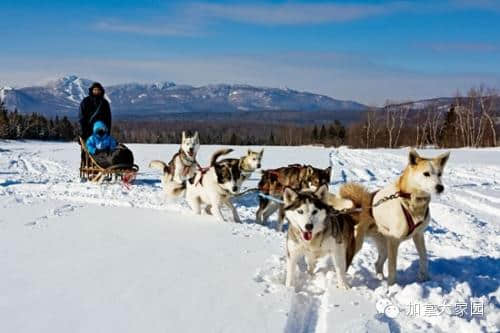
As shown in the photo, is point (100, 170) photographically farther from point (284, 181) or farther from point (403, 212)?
point (403, 212)

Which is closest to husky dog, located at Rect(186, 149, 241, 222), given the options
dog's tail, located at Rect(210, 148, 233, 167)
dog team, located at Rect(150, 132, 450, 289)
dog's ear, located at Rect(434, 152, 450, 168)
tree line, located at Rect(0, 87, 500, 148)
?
dog's tail, located at Rect(210, 148, 233, 167)

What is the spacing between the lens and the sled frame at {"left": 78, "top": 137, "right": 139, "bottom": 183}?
1002 cm

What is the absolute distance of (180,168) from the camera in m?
8.38

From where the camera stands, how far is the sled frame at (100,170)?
395 inches

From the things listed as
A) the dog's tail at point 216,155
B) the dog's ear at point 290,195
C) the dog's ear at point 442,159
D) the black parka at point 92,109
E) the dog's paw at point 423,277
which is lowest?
the dog's paw at point 423,277

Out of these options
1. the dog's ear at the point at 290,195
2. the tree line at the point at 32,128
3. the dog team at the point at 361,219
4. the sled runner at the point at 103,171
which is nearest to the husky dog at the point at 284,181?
the dog team at the point at 361,219

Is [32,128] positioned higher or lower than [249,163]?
higher

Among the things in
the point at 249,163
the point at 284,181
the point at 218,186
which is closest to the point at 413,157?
the point at 284,181

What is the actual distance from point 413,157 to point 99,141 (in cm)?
788

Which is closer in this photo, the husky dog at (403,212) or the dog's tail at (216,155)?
the husky dog at (403,212)

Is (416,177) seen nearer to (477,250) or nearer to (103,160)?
(477,250)

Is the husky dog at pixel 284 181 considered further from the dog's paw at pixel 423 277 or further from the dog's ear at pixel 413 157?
the dog's ear at pixel 413 157

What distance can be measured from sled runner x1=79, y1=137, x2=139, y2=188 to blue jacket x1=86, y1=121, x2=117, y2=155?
0.42 feet

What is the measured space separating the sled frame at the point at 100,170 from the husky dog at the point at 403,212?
21.4 ft
